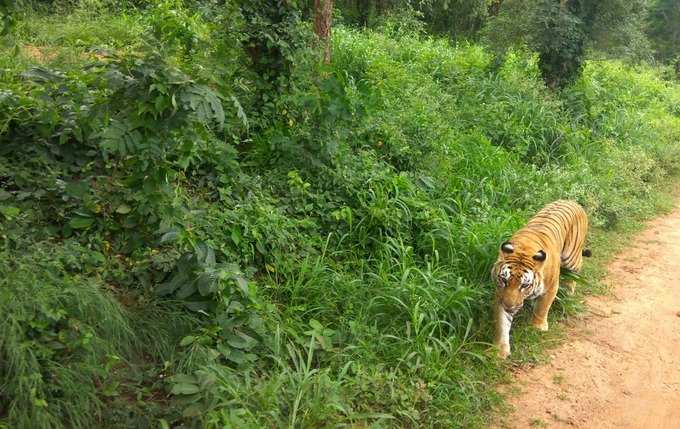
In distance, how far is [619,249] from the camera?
6.71 meters

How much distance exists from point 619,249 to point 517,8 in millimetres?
4789

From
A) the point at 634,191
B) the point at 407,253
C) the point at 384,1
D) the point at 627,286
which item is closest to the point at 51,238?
the point at 407,253

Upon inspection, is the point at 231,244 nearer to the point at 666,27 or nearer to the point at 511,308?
the point at 511,308

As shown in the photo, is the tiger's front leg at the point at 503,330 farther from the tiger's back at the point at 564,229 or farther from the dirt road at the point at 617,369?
the tiger's back at the point at 564,229

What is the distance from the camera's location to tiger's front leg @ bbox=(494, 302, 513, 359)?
439 cm

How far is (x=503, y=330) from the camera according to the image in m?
4.45

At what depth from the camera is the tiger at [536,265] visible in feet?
14.7

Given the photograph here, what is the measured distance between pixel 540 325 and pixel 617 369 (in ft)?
2.04

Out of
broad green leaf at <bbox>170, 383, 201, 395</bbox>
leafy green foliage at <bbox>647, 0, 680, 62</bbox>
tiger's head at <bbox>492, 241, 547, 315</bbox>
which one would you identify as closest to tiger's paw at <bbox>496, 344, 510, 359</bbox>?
tiger's head at <bbox>492, 241, 547, 315</bbox>

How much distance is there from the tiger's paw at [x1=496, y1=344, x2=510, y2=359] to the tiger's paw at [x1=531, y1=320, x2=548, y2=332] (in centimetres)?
52

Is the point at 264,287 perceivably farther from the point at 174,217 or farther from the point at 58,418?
the point at 58,418

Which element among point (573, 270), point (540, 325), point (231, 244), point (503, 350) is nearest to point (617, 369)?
point (540, 325)

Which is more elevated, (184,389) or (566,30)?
(566,30)

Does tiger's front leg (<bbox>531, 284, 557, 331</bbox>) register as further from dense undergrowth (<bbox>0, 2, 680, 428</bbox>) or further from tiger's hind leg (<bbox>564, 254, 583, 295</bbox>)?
tiger's hind leg (<bbox>564, 254, 583, 295</bbox>)
